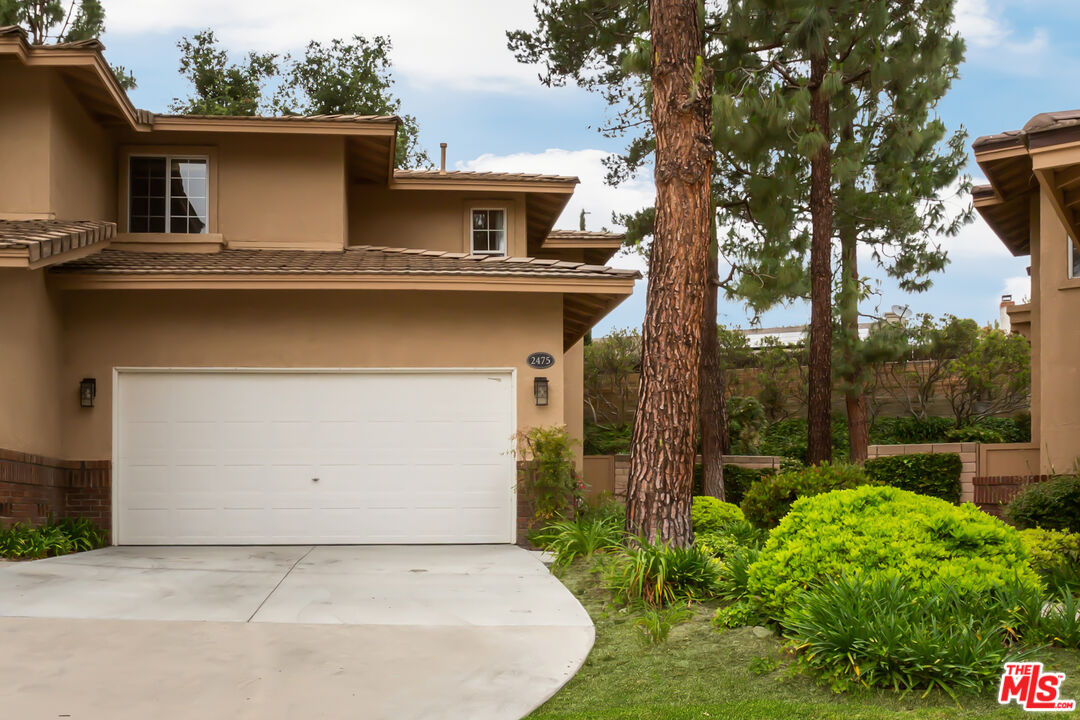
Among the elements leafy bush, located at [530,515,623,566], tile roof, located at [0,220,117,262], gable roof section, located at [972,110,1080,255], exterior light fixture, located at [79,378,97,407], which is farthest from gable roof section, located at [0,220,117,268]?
gable roof section, located at [972,110,1080,255]

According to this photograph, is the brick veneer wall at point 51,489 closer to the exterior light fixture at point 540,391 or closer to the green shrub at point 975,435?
the exterior light fixture at point 540,391

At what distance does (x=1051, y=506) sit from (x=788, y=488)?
317 centimetres

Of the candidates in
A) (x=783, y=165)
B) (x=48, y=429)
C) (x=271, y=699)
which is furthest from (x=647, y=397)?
(x=783, y=165)

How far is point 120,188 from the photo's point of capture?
15.5 metres

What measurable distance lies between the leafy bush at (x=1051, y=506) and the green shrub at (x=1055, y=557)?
1.98 meters

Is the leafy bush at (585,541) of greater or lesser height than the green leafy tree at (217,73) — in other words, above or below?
below

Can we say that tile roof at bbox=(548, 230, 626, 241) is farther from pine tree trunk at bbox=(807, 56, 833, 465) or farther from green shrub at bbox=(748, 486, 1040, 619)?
green shrub at bbox=(748, 486, 1040, 619)

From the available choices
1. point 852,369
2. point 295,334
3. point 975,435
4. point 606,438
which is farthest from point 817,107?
point 295,334

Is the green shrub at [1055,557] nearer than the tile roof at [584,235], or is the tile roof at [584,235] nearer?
the green shrub at [1055,557]

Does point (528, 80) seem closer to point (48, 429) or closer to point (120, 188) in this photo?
point (120, 188)

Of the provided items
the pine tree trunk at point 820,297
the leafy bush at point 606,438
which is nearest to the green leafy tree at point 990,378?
the pine tree trunk at point 820,297

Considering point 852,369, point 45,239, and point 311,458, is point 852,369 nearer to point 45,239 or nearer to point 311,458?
point 311,458

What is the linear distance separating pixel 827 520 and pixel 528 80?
19.7 metres

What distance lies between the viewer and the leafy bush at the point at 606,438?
81.0 feet
